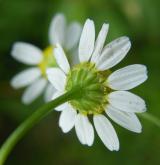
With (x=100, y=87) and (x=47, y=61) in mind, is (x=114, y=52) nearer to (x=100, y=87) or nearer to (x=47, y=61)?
(x=100, y=87)

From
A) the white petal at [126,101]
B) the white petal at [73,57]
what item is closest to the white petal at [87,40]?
the white petal at [126,101]

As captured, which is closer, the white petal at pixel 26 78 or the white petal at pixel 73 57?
the white petal at pixel 73 57

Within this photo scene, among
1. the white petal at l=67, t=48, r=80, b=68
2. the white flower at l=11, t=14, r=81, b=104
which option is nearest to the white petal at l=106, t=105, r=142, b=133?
the white petal at l=67, t=48, r=80, b=68

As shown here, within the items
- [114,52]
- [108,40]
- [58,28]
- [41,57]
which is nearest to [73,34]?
[58,28]

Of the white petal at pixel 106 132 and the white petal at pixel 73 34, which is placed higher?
the white petal at pixel 106 132

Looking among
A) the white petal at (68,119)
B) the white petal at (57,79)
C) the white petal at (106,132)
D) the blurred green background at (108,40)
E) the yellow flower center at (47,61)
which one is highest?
the white petal at (57,79)

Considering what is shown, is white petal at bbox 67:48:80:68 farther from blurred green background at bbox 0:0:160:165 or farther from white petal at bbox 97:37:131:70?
white petal at bbox 97:37:131:70

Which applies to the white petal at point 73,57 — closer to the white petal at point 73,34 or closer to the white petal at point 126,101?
the white petal at point 73,34
